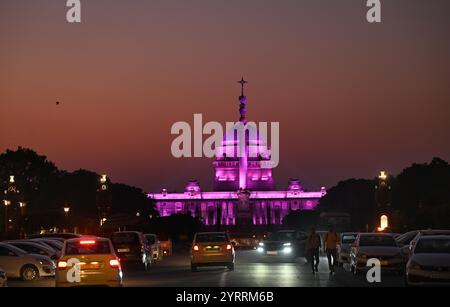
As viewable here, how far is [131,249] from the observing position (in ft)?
146

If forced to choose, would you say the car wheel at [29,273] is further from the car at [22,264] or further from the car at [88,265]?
the car at [88,265]

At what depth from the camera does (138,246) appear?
44.8 meters

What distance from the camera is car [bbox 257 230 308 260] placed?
55.9 meters

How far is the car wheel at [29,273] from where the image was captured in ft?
119

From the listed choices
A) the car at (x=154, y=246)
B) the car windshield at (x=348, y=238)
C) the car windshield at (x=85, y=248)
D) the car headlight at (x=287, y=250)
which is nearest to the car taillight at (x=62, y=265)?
the car windshield at (x=85, y=248)

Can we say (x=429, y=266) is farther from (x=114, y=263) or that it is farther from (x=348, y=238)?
(x=348, y=238)

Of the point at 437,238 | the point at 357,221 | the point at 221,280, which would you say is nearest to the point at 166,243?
the point at 221,280

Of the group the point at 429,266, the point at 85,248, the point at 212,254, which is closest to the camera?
the point at 85,248

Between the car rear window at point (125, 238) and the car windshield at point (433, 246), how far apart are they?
677 inches

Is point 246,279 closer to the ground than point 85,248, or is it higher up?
closer to the ground

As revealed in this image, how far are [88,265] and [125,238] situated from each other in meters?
17.4

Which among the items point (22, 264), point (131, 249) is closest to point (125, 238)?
point (131, 249)

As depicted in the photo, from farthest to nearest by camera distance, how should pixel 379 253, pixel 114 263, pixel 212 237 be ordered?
1. pixel 212 237
2. pixel 379 253
3. pixel 114 263
